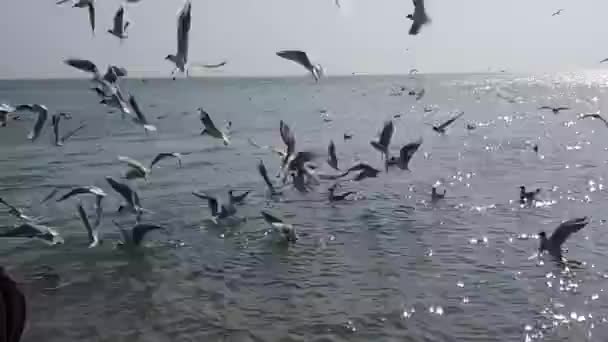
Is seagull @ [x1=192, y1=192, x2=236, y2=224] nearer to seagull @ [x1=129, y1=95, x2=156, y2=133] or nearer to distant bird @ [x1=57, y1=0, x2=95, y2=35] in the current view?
seagull @ [x1=129, y1=95, x2=156, y2=133]

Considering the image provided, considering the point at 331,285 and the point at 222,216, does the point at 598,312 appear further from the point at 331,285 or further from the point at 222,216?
the point at 222,216

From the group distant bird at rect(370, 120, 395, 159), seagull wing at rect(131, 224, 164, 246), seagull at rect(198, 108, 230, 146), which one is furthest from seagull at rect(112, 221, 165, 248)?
distant bird at rect(370, 120, 395, 159)

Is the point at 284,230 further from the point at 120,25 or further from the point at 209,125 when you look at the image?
the point at 120,25

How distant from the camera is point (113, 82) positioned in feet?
32.2

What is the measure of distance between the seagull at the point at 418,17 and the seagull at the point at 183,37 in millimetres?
2926

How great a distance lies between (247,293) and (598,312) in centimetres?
496

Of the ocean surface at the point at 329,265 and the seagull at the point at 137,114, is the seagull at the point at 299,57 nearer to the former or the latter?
the seagull at the point at 137,114

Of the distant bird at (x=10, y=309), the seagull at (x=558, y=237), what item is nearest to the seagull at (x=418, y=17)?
the seagull at (x=558, y=237)

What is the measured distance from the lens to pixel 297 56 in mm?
7605

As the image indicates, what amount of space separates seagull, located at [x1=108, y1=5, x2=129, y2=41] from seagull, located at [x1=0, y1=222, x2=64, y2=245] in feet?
12.6

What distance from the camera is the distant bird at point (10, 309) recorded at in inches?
75.9

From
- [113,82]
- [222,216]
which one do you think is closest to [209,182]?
[222,216]

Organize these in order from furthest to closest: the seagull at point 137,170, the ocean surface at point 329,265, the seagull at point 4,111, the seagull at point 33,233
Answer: the seagull at point 137,170 < the seagull at point 33,233 < the seagull at point 4,111 < the ocean surface at point 329,265

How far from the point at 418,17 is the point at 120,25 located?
378 centimetres
